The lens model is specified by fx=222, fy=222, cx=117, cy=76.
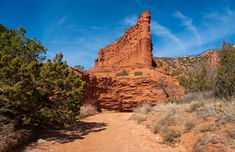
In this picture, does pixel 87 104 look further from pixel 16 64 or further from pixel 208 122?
pixel 208 122

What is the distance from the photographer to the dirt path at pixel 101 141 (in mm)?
7457

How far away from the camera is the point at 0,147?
6391 millimetres

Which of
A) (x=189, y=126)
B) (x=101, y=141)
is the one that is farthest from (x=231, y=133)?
(x=101, y=141)

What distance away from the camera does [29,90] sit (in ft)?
26.5

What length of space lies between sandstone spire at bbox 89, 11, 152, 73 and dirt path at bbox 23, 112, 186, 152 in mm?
19994

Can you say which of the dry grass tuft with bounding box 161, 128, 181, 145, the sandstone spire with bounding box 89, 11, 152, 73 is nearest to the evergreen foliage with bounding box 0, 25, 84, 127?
the dry grass tuft with bounding box 161, 128, 181, 145

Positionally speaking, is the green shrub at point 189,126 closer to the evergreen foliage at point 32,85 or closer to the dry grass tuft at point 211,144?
the dry grass tuft at point 211,144

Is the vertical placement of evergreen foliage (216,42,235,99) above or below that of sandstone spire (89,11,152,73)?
below

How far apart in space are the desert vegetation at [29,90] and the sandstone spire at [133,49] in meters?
20.5

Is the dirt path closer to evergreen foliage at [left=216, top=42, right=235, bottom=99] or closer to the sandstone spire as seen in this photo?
evergreen foliage at [left=216, top=42, right=235, bottom=99]

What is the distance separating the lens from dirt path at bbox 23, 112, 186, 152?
7457mm

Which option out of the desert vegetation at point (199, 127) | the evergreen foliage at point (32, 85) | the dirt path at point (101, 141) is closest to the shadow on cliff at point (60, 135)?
the dirt path at point (101, 141)

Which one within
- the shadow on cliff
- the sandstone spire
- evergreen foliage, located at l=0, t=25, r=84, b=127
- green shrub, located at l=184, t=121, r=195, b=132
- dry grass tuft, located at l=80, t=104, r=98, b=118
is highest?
the sandstone spire

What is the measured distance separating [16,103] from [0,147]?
1.74 meters
